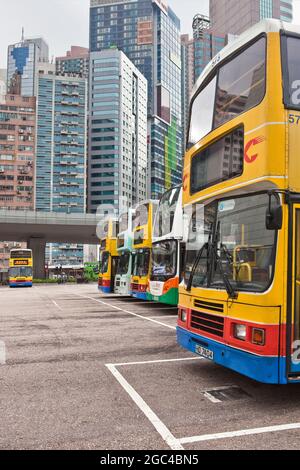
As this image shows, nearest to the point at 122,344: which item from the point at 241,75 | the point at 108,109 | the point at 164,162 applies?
the point at 241,75

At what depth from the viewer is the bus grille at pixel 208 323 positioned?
5480mm

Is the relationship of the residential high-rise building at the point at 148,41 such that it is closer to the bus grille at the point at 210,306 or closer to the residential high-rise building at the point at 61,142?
the residential high-rise building at the point at 61,142

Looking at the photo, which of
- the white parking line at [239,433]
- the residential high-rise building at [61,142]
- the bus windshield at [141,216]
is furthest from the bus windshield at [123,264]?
the residential high-rise building at [61,142]

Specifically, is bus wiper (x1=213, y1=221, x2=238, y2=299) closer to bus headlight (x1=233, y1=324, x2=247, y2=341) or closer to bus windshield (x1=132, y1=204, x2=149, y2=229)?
bus headlight (x1=233, y1=324, x2=247, y2=341)

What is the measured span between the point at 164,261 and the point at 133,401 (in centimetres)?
985

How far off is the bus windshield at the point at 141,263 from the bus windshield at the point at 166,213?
1.35 metres

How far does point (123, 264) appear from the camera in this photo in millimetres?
21031

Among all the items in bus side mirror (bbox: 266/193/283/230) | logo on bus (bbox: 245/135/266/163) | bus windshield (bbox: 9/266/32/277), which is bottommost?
bus windshield (bbox: 9/266/32/277)

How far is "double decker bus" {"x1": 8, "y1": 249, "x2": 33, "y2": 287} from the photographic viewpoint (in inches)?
1676

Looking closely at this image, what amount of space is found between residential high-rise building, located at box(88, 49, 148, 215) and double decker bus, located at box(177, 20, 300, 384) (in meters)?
124

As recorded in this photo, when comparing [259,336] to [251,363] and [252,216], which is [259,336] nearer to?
Result: [251,363]

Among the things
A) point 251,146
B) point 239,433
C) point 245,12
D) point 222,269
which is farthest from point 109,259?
point 245,12

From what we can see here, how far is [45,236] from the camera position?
62.2m

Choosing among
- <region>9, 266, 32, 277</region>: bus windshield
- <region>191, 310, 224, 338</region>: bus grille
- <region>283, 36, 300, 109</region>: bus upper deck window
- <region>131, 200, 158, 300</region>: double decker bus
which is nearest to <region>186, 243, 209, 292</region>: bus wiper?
<region>191, 310, 224, 338</region>: bus grille
